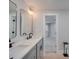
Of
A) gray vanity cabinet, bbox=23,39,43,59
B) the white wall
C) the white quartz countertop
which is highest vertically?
the white wall

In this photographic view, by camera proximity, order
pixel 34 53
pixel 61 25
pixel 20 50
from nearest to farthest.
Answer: pixel 20 50 → pixel 34 53 → pixel 61 25

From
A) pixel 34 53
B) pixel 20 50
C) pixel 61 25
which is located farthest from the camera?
pixel 61 25

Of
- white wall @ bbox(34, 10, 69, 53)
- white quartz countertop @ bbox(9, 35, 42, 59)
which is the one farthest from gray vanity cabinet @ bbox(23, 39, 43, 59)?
white wall @ bbox(34, 10, 69, 53)

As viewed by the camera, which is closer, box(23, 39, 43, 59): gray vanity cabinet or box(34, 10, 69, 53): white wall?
box(23, 39, 43, 59): gray vanity cabinet

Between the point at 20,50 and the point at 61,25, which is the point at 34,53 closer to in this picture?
the point at 20,50

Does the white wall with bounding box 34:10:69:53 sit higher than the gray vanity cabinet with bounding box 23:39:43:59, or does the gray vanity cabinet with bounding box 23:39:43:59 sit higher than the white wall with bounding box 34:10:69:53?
the white wall with bounding box 34:10:69:53

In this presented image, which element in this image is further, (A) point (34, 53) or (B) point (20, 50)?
(A) point (34, 53)

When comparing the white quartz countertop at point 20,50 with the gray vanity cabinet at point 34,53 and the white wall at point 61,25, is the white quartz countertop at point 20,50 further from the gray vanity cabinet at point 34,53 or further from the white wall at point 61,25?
the white wall at point 61,25

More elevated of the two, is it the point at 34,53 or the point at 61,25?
the point at 61,25

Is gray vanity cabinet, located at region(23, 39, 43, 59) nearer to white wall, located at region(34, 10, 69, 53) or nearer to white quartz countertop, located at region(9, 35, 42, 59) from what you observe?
white quartz countertop, located at region(9, 35, 42, 59)

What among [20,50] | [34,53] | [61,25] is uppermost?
[61,25]

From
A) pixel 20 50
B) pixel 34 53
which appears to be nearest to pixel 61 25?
pixel 34 53
